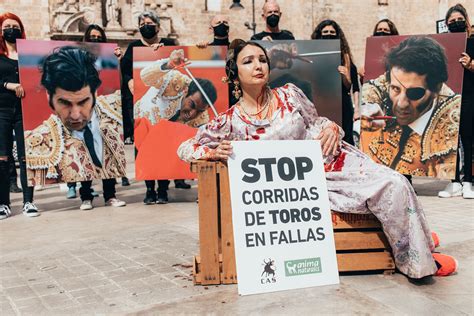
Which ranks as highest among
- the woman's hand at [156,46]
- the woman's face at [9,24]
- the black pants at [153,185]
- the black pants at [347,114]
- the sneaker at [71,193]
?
the woman's face at [9,24]

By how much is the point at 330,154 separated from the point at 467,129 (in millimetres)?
3807

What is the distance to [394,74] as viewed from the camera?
629 centimetres

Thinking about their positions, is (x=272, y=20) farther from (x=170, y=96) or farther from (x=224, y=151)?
(x=224, y=151)

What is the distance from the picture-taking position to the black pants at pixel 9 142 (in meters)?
5.91

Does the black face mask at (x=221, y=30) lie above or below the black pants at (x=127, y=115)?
above

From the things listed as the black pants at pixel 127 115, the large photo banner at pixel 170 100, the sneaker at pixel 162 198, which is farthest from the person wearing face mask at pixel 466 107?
the black pants at pixel 127 115

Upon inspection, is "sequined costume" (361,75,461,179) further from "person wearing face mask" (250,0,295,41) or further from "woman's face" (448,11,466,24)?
"person wearing face mask" (250,0,295,41)

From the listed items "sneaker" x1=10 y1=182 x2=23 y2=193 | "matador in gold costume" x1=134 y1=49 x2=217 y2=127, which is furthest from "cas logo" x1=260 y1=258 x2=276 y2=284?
"sneaker" x1=10 y1=182 x2=23 y2=193

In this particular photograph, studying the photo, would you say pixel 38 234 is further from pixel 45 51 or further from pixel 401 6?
pixel 401 6

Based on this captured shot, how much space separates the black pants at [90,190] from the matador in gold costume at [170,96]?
1.07 metres

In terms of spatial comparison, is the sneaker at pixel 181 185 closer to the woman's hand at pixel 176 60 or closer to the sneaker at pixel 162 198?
the sneaker at pixel 162 198

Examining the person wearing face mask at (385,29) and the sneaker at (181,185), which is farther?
the sneaker at (181,185)

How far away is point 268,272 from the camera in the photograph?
288 centimetres

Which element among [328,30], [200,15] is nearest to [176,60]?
[328,30]
